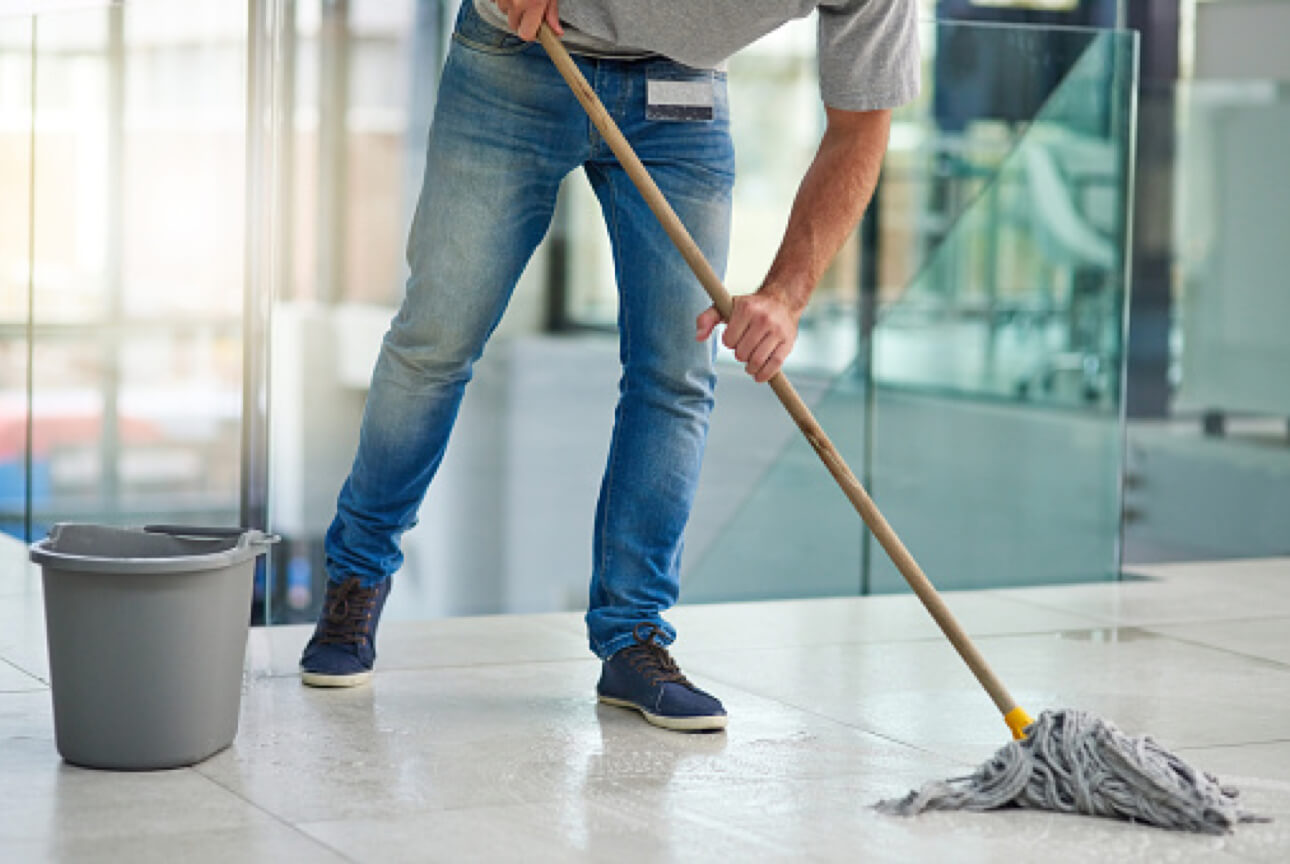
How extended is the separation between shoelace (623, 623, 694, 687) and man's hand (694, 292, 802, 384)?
0.40 meters

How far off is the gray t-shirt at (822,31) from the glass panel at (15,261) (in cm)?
194

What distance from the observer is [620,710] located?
84.7 inches

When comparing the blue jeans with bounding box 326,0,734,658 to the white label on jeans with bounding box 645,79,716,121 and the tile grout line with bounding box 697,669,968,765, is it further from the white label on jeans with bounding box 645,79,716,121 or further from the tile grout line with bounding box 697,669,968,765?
the tile grout line with bounding box 697,669,968,765

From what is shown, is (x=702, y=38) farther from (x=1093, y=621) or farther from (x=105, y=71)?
(x=105, y=71)

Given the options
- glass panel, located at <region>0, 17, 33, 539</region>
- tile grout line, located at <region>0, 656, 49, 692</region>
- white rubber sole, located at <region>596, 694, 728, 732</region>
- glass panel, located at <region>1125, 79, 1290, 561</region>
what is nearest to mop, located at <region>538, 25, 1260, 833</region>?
white rubber sole, located at <region>596, 694, 728, 732</region>

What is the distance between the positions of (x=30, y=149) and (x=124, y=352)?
448 mm

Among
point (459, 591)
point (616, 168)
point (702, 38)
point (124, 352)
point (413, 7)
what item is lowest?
point (459, 591)

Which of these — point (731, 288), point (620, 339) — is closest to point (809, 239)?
point (620, 339)

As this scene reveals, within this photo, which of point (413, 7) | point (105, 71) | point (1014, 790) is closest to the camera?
point (1014, 790)

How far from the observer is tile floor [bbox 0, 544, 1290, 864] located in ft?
5.33

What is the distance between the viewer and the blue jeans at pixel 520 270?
211 centimetres

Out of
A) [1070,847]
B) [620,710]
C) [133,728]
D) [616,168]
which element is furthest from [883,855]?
[616,168]

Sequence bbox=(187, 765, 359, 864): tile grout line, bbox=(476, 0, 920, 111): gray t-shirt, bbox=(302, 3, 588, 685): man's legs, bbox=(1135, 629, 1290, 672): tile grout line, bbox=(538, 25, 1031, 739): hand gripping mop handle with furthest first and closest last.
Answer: bbox=(1135, 629, 1290, 672): tile grout line, bbox=(302, 3, 588, 685): man's legs, bbox=(476, 0, 920, 111): gray t-shirt, bbox=(538, 25, 1031, 739): hand gripping mop handle, bbox=(187, 765, 359, 864): tile grout line

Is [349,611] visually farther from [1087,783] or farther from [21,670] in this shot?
[1087,783]
